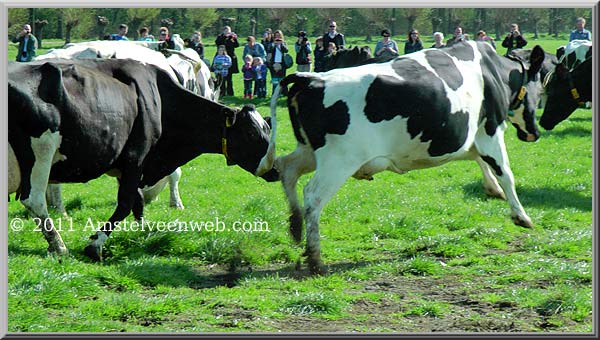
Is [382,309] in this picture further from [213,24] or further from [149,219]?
[213,24]

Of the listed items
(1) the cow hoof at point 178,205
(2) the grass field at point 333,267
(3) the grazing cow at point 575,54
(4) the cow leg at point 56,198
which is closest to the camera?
(2) the grass field at point 333,267

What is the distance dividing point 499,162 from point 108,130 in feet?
14.0

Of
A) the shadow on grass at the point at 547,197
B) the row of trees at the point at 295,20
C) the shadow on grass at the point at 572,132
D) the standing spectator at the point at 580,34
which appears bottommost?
the row of trees at the point at 295,20

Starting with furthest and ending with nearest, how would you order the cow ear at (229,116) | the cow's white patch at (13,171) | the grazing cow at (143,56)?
the grazing cow at (143,56)
the cow ear at (229,116)
the cow's white patch at (13,171)

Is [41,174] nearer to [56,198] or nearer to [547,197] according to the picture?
[56,198]

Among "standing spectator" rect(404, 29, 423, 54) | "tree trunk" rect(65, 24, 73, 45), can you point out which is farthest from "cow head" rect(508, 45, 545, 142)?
"tree trunk" rect(65, 24, 73, 45)

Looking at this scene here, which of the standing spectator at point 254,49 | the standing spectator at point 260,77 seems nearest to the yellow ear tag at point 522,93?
the standing spectator at point 260,77

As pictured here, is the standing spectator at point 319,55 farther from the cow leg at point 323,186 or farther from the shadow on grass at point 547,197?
the cow leg at point 323,186

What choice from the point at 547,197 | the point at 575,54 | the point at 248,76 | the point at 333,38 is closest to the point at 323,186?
the point at 547,197

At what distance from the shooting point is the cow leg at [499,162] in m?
10.4

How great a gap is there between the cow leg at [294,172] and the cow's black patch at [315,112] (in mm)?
500

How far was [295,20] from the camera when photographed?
138 feet

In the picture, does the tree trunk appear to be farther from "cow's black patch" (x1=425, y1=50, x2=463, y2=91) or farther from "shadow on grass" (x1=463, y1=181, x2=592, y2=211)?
"cow's black patch" (x1=425, y1=50, x2=463, y2=91)

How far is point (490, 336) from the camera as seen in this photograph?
659 cm
